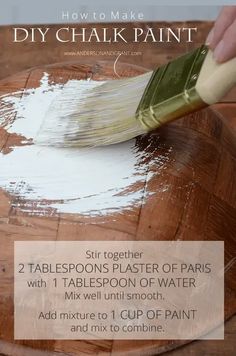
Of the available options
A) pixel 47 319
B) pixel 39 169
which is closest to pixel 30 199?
pixel 39 169

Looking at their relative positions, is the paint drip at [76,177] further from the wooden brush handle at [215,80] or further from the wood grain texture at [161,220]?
the wooden brush handle at [215,80]

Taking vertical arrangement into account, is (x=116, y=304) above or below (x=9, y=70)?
below

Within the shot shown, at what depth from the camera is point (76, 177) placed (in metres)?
0.86

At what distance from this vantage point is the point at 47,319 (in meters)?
0.85

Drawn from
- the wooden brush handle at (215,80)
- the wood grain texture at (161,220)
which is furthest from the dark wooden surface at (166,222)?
the wooden brush handle at (215,80)

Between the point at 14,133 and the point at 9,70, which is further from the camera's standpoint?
the point at 9,70

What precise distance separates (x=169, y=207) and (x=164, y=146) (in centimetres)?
8

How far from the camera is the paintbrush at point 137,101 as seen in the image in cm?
80

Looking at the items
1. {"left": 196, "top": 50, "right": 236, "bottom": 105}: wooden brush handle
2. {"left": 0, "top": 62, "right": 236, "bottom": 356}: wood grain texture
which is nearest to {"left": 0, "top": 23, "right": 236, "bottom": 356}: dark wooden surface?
{"left": 0, "top": 62, "right": 236, "bottom": 356}: wood grain texture

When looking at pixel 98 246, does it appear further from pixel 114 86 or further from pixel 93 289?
pixel 114 86

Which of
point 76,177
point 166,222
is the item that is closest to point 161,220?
point 166,222

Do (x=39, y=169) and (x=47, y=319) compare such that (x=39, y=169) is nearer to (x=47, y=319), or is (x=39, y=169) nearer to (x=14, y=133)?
(x=14, y=133)

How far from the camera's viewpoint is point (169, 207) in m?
0.87

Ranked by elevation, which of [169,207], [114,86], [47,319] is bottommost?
[47,319]
